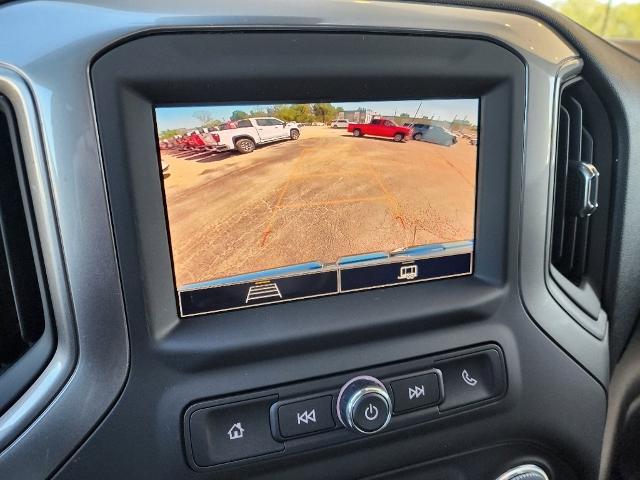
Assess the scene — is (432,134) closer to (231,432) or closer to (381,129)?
(381,129)

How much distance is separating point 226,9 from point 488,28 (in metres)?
0.38

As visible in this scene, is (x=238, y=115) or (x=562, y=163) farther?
(x=562, y=163)

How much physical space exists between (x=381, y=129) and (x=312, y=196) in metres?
0.14

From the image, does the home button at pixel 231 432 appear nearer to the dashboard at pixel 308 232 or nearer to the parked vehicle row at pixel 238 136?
the dashboard at pixel 308 232

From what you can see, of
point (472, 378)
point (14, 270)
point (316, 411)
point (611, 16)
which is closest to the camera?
point (14, 270)

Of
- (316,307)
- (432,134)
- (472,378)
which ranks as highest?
(432,134)

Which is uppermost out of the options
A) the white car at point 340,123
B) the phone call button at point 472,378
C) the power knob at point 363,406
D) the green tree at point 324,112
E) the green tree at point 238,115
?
the green tree at point 238,115

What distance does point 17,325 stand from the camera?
738 mm

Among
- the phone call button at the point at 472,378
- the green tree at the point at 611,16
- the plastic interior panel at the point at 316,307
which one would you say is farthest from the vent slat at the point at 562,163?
the green tree at the point at 611,16

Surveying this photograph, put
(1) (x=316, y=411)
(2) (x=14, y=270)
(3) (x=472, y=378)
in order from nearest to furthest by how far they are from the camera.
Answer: (2) (x=14, y=270)
(1) (x=316, y=411)
(3) (x=472, y=378)

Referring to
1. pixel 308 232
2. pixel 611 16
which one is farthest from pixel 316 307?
pixel 611 16

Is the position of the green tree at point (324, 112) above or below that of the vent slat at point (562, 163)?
above

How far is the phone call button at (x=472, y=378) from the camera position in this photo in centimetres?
87

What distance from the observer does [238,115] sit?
2.34ft
